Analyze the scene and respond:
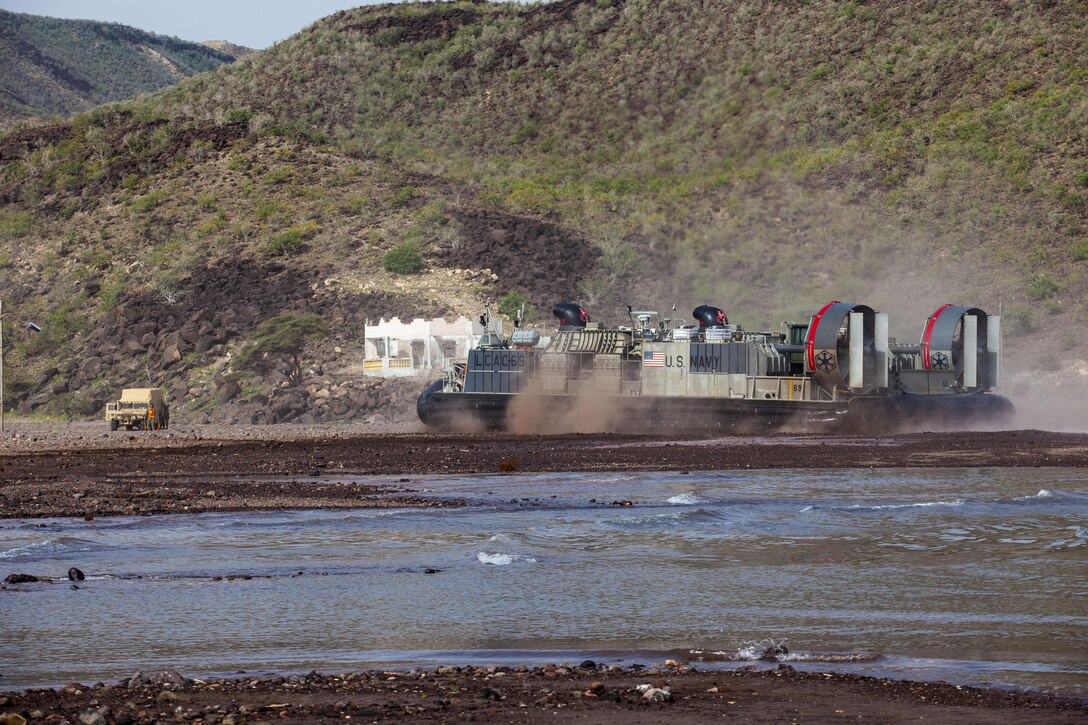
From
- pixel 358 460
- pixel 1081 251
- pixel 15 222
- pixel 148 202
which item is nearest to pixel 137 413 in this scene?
pixel 358 460

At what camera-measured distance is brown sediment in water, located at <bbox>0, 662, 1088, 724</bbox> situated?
8312 mm

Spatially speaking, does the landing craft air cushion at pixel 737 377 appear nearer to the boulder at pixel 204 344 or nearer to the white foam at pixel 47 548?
the boulder at pixel 204 344

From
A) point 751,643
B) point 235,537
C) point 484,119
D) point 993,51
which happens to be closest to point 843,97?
point 993,51

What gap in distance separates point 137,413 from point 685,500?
103 ft

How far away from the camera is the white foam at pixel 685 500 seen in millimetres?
21547

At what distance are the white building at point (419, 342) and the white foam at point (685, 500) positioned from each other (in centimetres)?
3449

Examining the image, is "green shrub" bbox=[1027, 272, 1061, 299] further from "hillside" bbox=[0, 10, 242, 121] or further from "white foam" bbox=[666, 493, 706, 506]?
"hillside" bbox=[0, 10, 242, 121]

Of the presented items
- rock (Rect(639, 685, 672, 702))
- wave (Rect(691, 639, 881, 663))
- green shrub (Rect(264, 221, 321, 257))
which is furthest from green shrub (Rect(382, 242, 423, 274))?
rock (Rect(639, 685, 672, 702))

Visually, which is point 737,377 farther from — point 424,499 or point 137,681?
point 137,681

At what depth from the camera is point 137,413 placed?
4906 cm

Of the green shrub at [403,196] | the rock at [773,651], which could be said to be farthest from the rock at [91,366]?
the rock at [773,651]

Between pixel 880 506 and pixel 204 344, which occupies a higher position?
pixel 204 344

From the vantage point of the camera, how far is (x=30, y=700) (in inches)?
348

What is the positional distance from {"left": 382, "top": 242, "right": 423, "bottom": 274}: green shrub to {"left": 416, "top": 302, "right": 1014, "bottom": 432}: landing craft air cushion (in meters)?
25.4
